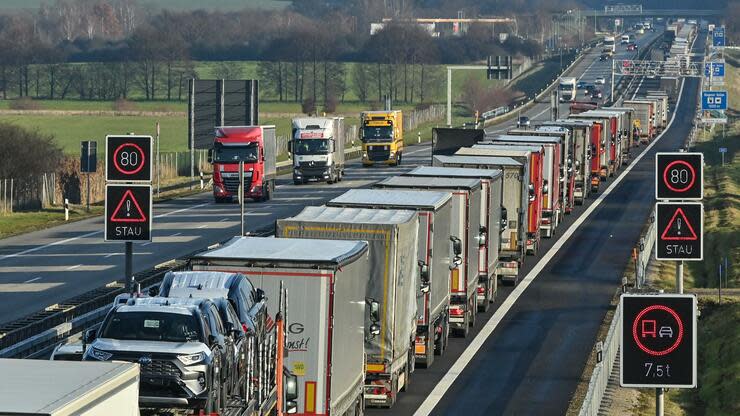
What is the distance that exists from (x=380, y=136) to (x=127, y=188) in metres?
73.9

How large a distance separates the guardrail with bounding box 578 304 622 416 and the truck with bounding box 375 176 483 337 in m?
4.07

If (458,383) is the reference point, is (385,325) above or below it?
above

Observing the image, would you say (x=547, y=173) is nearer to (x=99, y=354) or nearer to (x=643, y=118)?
(x=99, y=354)

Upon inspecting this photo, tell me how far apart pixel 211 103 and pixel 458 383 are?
5964cm

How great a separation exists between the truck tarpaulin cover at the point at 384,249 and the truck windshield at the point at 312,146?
56.5 m

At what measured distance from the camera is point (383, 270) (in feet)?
90.7

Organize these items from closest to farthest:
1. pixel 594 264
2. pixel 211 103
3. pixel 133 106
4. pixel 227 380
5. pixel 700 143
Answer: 1. pixel 227 380
2. pixel 594 264
3. pixel 211 103
4. pixel 700 143
5. pixel 133 106

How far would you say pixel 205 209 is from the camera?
7669 centimetres

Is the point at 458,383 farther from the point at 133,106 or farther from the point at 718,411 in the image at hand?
the point at 133,106

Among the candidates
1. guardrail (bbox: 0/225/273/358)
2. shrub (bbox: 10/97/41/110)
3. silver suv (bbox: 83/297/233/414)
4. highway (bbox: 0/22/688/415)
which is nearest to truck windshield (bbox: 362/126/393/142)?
highway (bbox: 0/22/688/415)

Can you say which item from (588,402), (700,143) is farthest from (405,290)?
(700,143)

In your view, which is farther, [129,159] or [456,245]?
[456,245]

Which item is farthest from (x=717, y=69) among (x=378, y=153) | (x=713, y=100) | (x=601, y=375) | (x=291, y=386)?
(x=291, y=386)

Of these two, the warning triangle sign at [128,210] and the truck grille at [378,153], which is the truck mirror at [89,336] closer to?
the warning triangle sign at [128,210]
